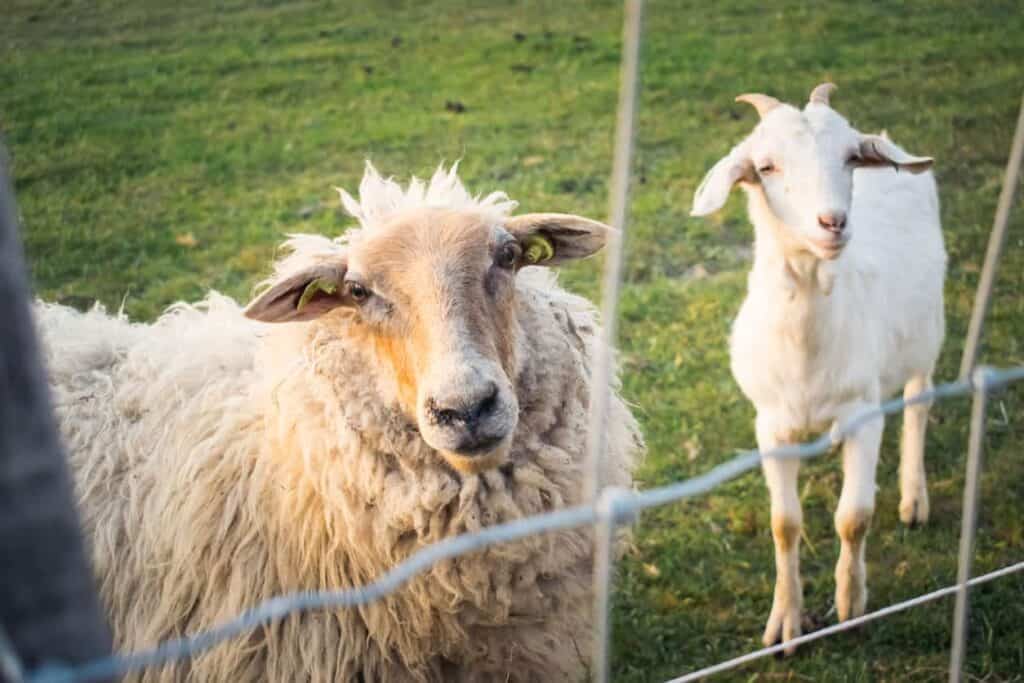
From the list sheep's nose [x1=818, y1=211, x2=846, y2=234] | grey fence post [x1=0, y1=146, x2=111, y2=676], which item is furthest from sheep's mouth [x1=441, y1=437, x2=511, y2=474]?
grey fence post [x1=0, y1=146, x2=111, y2=676]

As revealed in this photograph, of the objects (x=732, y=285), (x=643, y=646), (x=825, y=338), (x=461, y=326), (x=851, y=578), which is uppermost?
(x=461, y=326)

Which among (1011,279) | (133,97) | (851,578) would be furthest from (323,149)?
(851,578)

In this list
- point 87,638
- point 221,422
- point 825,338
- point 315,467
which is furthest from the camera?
point 825,338

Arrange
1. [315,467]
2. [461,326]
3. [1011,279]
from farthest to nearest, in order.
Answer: [1011,279] < [315,467] < [461,326]

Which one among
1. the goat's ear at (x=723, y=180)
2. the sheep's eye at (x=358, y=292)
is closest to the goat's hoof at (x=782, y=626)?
the goat's ear at (x=723, y=180)

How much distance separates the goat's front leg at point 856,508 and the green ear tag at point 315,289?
1.76 m

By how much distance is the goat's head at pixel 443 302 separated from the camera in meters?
2.43

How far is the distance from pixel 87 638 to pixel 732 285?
4.74 m

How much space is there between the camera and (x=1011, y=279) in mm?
5441

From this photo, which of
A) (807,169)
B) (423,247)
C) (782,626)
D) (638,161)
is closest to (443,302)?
(423,247)

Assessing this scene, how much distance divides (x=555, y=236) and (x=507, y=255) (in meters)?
0.22

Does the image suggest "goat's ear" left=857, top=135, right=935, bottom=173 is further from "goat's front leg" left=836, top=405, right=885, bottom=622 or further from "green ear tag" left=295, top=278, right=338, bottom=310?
"green ear tag" left=295, top=278, right=338, bottom=310

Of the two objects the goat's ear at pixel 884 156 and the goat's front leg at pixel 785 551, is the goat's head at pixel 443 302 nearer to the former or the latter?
the goat's ear at pixel 884 156

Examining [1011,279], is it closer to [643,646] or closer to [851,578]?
[851,578]
